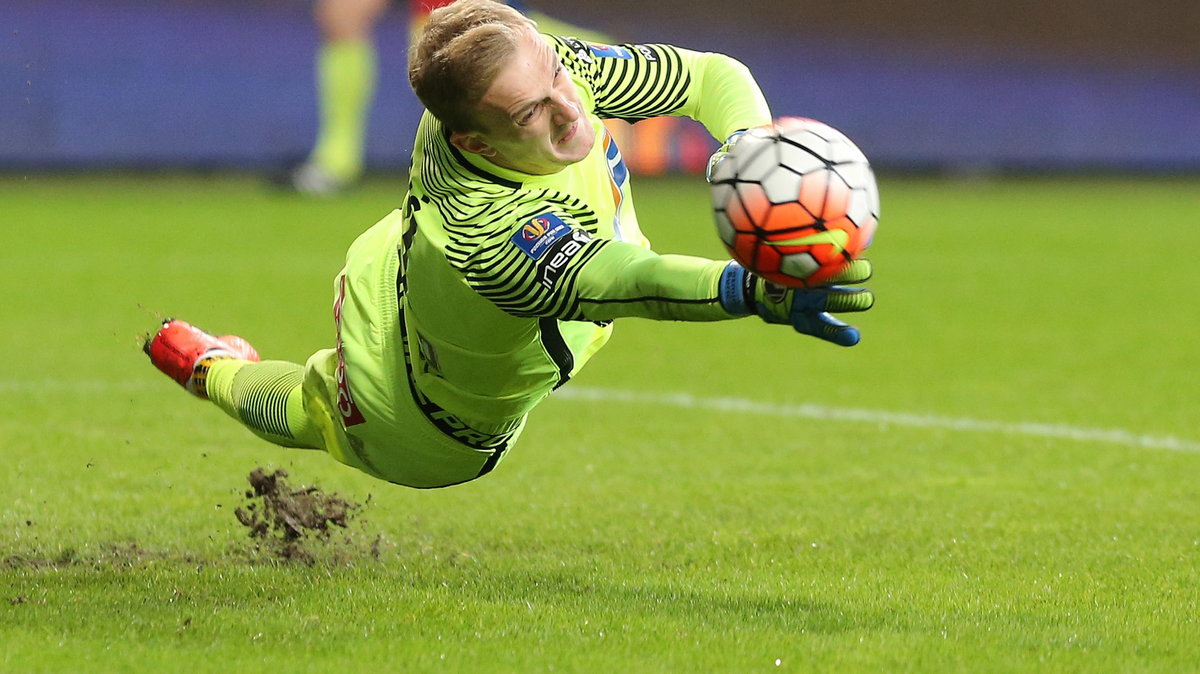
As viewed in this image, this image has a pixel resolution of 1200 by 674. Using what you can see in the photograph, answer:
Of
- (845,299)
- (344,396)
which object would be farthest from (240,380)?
(845,299)

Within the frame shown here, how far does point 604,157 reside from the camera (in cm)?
436

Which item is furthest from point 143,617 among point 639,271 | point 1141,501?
point 1141,501

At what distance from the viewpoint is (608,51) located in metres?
4.43

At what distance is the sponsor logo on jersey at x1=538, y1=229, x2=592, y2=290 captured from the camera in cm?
346

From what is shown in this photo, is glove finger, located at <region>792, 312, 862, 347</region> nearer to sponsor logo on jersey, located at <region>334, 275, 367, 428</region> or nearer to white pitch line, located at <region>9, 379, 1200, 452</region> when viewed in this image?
sponsor logo on jersey, located at <region>334, 275, 367, 428</region>

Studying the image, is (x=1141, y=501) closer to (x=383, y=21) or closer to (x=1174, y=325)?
(x=1174, y=325)

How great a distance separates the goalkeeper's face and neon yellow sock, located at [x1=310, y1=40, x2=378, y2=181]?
1546 centimetres

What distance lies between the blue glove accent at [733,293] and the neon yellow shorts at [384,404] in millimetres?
1232

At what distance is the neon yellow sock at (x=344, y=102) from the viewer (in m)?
18.8

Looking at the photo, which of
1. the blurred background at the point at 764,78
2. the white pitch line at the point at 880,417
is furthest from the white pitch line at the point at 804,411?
the blurred background at the point at 764,78

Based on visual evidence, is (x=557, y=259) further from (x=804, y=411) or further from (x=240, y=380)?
(x=804, y=411)

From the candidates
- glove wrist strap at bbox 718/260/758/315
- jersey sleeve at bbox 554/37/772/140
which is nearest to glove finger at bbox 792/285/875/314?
glove wrist strap at bbox 718/260/758/315

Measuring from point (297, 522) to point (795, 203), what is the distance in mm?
2231

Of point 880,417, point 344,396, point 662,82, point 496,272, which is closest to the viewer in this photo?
point 496,272
